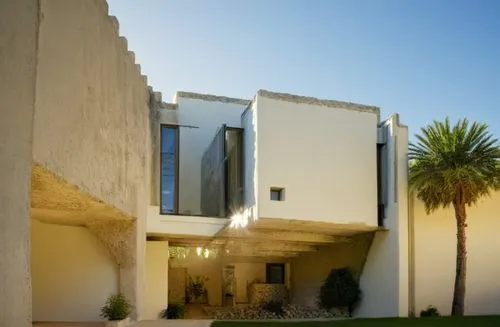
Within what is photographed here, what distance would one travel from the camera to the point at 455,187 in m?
17.2

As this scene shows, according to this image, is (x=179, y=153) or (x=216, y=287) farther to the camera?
(x=216, y=287)

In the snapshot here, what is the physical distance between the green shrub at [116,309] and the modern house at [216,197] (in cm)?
87

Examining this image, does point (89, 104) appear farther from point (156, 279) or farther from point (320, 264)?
point (320, 264)

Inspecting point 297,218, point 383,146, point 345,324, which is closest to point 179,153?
point 297,218

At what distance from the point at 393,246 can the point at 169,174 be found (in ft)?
24.5

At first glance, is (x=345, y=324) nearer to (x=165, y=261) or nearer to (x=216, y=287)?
(x=165, y=261)

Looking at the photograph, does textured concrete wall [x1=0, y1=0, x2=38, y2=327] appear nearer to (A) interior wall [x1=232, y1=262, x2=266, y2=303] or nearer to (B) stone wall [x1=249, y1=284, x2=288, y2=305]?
(B) stone wall [x1=249, y1=284, x2=288, y2=305]

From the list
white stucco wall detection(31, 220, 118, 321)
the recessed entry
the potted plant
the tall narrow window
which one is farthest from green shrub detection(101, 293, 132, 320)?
the recessed entry

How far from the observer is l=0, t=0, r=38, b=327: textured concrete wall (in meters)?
6.94

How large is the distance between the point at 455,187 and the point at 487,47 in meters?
5.11

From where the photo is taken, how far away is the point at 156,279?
58.4ft

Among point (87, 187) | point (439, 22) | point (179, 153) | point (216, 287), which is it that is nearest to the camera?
point (87, 187)

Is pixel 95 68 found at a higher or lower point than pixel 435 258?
higher

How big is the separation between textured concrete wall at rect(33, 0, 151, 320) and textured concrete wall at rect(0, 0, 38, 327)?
478 millimetres
